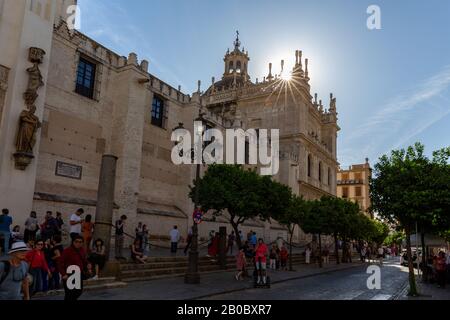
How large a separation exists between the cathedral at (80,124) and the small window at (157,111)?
0.06 metres

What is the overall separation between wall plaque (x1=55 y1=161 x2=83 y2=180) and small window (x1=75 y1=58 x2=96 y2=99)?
12.6 feet

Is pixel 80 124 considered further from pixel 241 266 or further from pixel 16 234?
pixel 241 266

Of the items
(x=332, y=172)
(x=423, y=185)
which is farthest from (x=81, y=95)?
(x=332, y=172)

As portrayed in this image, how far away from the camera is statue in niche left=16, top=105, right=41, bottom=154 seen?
1474 centimetres

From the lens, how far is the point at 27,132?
586 inches

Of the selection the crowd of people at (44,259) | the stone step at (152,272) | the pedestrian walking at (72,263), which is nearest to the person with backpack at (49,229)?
the crowd of people at (44,259)

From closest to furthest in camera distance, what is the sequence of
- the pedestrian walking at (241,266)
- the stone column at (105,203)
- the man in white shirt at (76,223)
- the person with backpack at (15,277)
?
the person with backpack at (15,277) → the stone column at (105,203) → the man in white shirt at (76,223) → the pedestrian walking at (241,266)

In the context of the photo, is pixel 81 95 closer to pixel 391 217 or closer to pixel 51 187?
pixel 51 187

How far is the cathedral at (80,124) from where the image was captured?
49.2ft

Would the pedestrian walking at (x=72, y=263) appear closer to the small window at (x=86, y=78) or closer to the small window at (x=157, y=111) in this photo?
the small window at (x=86, y=78)

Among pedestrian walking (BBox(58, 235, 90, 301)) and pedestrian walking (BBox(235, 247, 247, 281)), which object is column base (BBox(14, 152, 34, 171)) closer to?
pedestrian walking (BBox(235, 247, 247, 281))

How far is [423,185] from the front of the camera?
42.5 ft

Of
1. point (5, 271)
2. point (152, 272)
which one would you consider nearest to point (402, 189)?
point (152, 272)

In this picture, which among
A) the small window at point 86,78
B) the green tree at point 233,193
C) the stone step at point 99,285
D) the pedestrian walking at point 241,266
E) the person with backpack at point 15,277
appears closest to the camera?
the person with backpack at point 15,277
